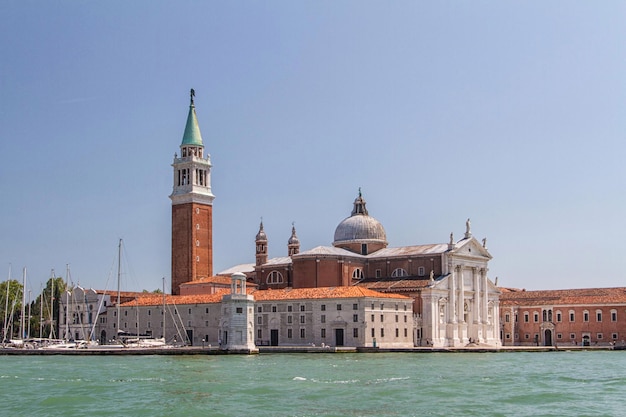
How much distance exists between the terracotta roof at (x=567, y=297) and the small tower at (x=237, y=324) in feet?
88.7

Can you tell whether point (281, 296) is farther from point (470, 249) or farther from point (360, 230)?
point (470, 249)

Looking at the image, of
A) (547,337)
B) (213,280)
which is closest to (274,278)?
(213,280)

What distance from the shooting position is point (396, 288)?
213ft

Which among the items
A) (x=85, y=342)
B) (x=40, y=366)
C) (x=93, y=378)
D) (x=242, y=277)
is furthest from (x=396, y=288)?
(x=93, y=378)

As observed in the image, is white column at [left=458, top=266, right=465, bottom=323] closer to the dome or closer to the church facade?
the church facade

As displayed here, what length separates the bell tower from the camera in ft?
234

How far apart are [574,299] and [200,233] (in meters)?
27.5

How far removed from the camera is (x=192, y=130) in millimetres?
73750

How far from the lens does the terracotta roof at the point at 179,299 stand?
6375 centimetres

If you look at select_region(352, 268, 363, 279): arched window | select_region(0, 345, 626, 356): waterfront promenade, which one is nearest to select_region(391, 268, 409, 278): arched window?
select_region(352, 268, 363, 279): arched window

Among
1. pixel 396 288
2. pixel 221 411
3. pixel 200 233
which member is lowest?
pixel 221 411

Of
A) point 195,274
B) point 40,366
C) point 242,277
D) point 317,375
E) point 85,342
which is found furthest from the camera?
point 195,274

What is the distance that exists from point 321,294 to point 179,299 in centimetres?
1071

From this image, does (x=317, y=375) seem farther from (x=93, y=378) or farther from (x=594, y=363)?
(x=594, y=363)
